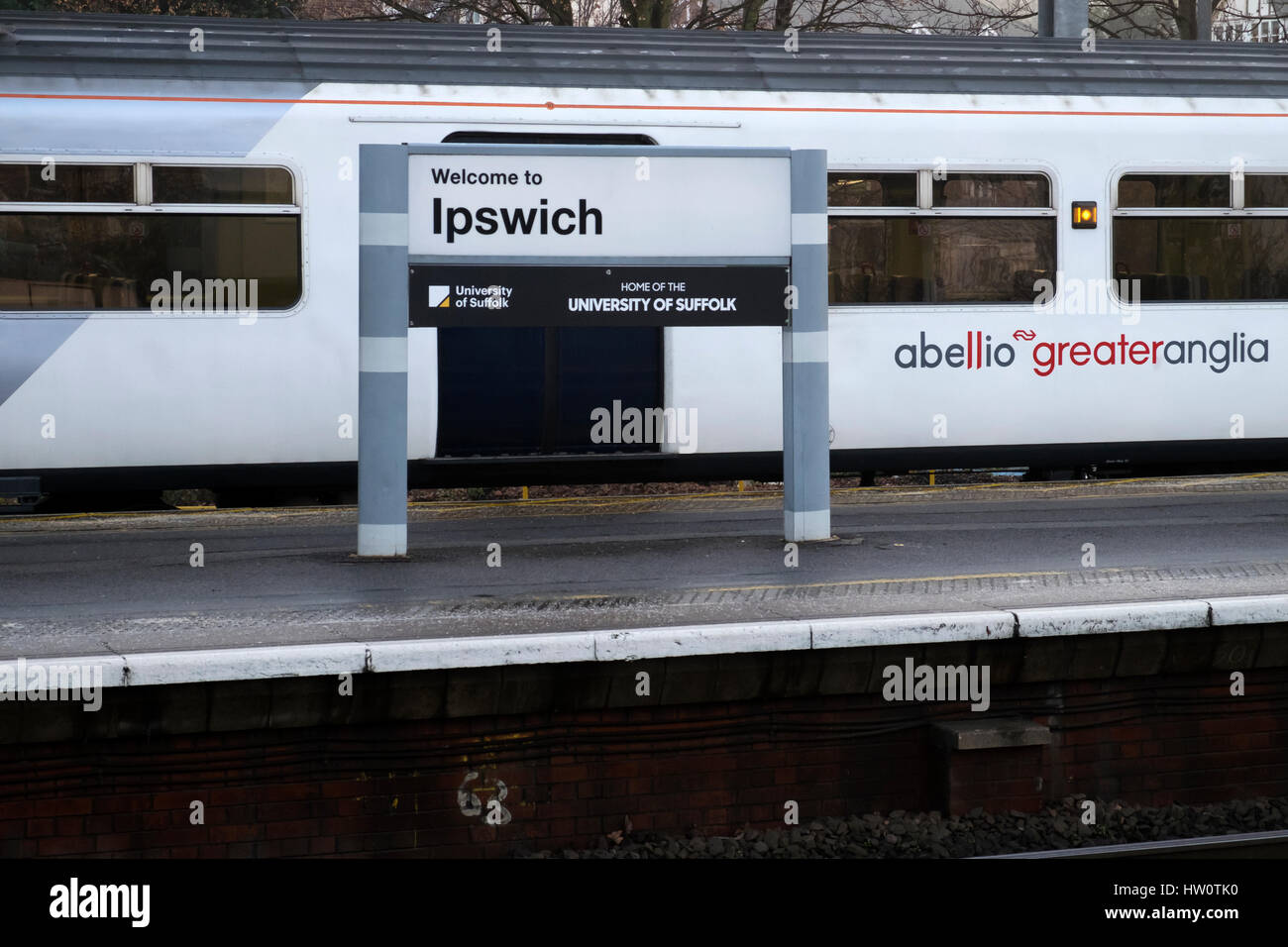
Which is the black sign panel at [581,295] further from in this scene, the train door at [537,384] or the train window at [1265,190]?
the train window at [1265,190]

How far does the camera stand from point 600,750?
5207 mm

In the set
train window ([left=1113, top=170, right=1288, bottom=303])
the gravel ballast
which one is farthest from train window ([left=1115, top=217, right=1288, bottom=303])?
the gravel ballast

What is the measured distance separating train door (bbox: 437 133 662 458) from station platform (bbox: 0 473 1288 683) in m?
0.45

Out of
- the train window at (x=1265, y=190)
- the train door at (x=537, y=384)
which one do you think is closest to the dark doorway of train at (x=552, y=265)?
the train door at (x=537, y=384)

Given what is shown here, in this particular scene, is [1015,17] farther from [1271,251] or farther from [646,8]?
[1271,251]

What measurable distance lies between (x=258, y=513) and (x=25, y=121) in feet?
8.97

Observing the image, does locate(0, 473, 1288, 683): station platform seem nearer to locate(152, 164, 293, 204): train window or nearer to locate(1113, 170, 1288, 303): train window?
locate(1113, 170, 1288, 303): train window

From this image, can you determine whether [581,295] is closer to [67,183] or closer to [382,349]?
[382,349]

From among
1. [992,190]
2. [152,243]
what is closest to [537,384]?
[152,243]

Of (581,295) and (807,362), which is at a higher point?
(581,295)

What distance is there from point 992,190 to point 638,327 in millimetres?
2900

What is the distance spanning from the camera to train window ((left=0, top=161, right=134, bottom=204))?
9023mm

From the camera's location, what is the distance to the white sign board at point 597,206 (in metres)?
7.21

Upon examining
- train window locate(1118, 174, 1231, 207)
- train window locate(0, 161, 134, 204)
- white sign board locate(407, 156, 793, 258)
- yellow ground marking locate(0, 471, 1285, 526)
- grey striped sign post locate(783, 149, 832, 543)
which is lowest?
yellow ground marking locate(0, 471, 1285, 526)
